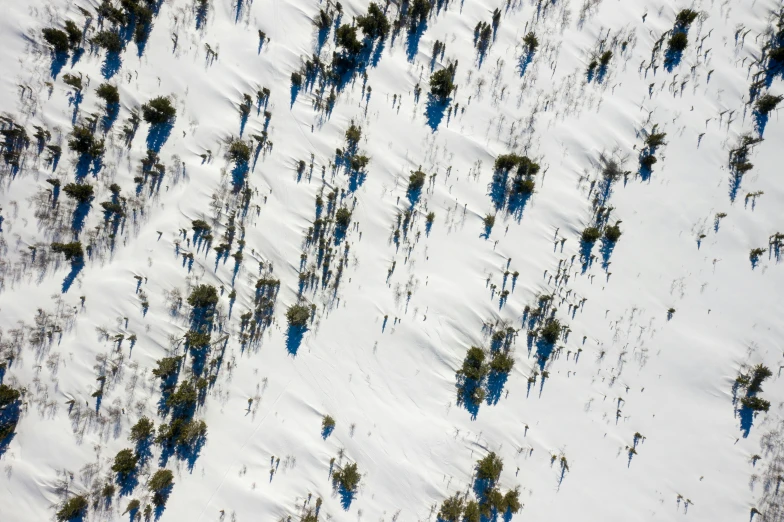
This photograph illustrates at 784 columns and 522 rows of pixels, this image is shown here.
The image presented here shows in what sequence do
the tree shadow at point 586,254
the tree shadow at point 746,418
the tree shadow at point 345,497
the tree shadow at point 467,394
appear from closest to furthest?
1. the tree shadow at point 345,497
2. the tree shadow at point 467,394
3. the tree shadow at point 746,418
4. the tree shadow at point 586,254

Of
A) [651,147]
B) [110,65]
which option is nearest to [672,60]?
[651,147]

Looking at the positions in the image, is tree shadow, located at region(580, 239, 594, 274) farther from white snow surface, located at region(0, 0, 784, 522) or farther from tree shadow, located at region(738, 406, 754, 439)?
tree shadow, located at region(738, 406, 754, 439)

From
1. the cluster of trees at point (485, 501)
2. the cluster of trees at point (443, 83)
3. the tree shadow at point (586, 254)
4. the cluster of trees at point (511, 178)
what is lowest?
the cluster of trees at point (485, 501)

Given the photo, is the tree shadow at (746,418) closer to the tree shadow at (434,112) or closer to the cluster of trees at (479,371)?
the cluster of trees at (479,371)

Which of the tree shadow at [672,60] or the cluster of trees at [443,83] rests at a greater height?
the tree shadow at [672,60]

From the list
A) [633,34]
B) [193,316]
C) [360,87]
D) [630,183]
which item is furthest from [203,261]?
[633,34]

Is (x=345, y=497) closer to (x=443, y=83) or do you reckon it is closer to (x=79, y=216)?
(x=79, y=216)

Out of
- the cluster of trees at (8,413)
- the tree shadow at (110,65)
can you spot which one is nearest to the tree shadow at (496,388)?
the cluster of trees at (8,413)

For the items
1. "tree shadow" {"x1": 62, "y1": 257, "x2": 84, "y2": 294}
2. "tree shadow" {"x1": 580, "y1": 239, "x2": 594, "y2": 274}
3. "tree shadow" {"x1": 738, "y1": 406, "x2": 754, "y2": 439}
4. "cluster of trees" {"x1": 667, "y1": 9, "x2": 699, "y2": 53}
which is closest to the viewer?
"tree shadow" {"x1": 62, "y1": 257, "x2": 84, "y2": 294}

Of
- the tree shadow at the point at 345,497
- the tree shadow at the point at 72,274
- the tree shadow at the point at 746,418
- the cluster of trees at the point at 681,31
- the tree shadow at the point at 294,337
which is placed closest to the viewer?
the tree shadow at the point at 72,274

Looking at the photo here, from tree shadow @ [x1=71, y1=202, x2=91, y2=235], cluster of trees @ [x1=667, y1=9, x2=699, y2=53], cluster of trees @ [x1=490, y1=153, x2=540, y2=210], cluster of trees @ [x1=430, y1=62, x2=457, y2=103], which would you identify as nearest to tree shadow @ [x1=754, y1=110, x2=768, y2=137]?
cluster of trees @ [x1=667, y1=9, x2=699, y2=53]
